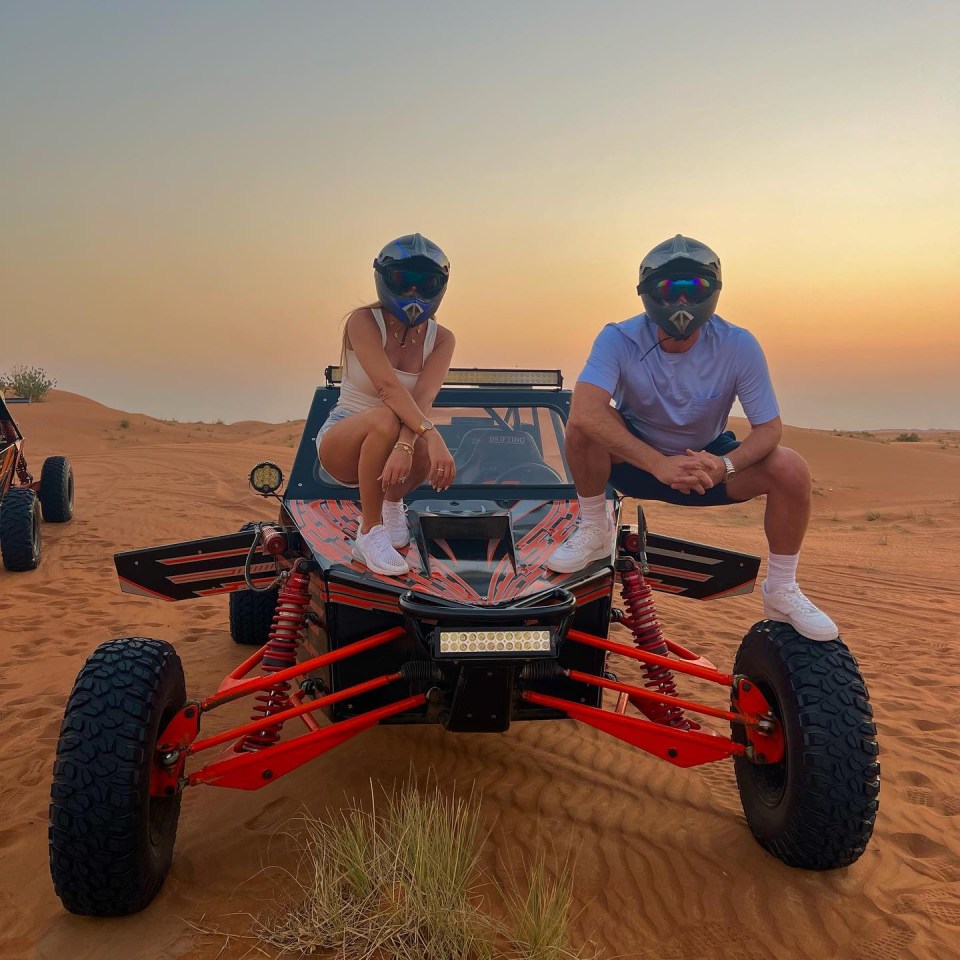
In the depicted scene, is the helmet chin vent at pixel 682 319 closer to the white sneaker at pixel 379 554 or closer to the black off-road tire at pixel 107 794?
the white sneaker at pixel 379 554

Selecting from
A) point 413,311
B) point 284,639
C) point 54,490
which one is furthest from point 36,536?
point 413,311

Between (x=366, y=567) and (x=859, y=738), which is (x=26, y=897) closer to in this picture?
(x=366, y=567)

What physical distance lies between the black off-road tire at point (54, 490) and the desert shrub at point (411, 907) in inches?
380

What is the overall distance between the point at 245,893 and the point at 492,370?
3.34 metres

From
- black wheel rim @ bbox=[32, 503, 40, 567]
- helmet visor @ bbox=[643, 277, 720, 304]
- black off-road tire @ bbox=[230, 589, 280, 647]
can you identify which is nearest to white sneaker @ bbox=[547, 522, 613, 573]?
helmet visor @ bbox=[643, 277, 720, 304]

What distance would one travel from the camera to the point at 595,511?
360 cm

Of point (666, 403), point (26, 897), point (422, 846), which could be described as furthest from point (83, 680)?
point (666, 403)

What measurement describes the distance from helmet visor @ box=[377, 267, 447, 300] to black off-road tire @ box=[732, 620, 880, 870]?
2.04 m

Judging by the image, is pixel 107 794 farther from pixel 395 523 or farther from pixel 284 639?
pixel 395 523

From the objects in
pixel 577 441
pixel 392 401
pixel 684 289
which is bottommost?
pixel 577 441

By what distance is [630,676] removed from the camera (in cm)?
585

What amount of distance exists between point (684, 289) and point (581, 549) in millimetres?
1155

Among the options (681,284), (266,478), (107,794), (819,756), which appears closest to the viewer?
(107,794)

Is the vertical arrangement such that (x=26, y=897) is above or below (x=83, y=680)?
below
